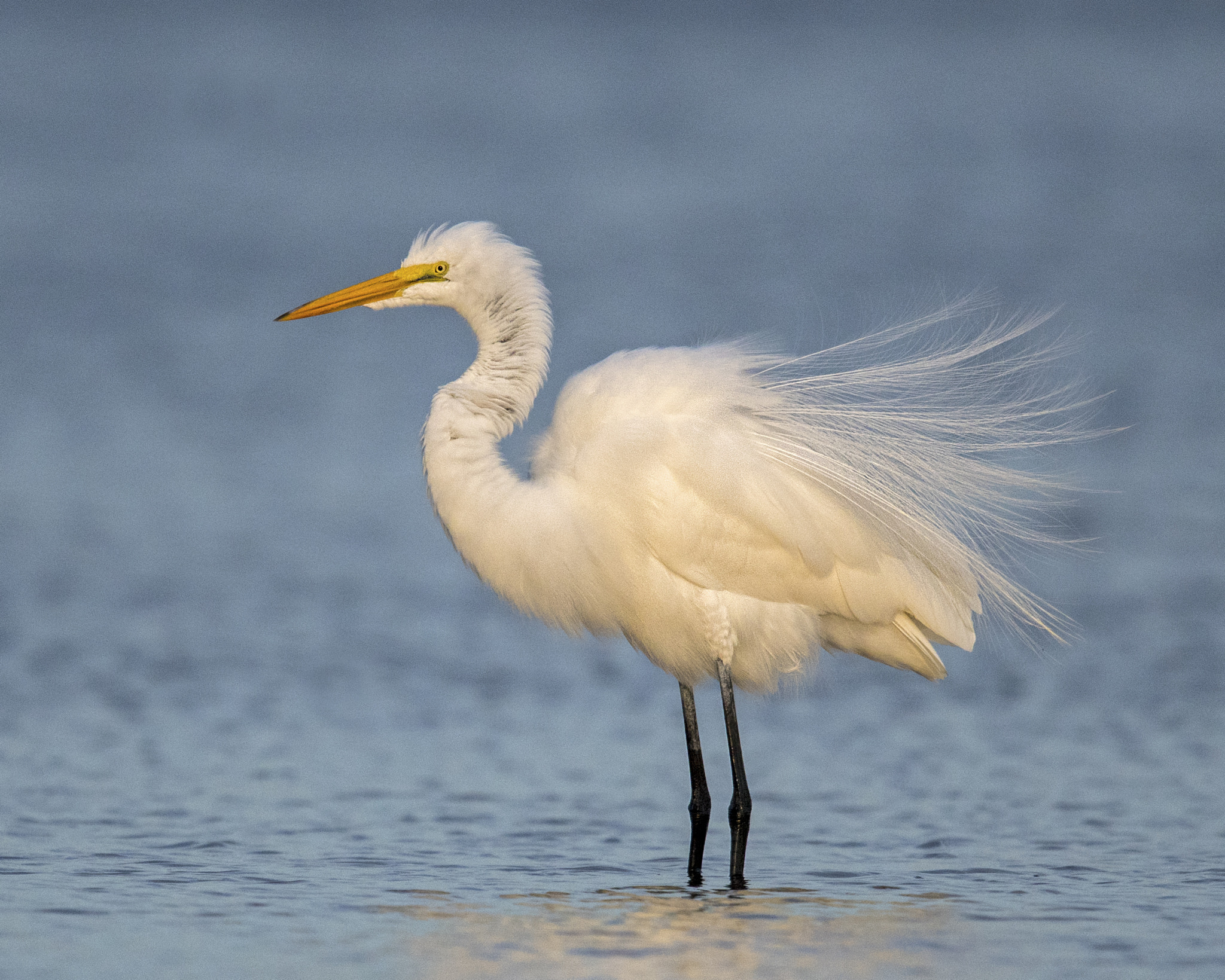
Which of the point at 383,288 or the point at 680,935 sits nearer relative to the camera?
the point at 680,935

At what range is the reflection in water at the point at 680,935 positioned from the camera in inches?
154

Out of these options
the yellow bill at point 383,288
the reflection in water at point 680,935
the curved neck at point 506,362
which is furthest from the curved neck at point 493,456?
the reflection in water at point 680,935

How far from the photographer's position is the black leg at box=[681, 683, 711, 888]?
520 cm

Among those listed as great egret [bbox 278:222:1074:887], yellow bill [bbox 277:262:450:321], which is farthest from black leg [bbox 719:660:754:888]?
yellow bill [bbox 277:262:450:321]

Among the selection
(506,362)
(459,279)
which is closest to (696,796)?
(506,362)

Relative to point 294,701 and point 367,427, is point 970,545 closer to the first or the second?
point 294,701

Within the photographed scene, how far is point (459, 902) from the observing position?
4.55m

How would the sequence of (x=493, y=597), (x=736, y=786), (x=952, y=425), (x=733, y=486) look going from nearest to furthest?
1. (x=733, y=486)
2. (x=736, y=786)
3. (x=952, y=425)
4. (x=493, y=597)

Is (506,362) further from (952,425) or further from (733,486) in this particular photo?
(952,425)

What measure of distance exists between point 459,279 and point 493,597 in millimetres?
3443

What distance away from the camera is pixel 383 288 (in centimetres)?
572

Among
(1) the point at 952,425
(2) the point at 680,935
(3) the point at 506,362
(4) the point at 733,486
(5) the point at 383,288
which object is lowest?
(2) the point at 680,935

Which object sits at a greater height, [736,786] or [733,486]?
[733,486]

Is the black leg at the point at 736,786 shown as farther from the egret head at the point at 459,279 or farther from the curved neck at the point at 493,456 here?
the egret head at the point at 459,279
